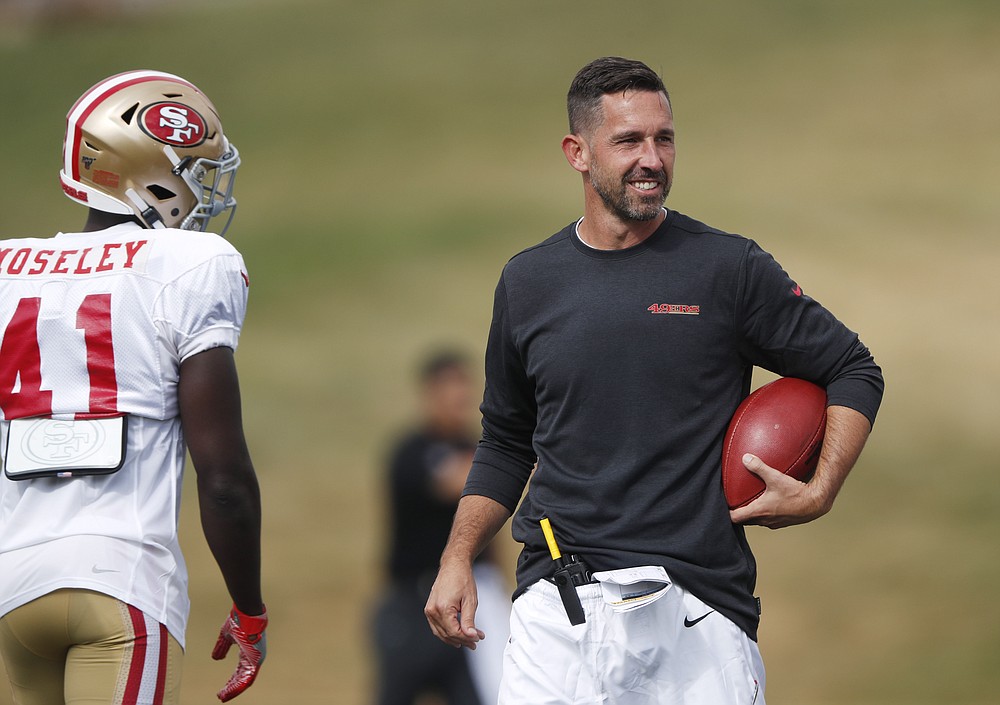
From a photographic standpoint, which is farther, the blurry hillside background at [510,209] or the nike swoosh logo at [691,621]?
the blurry hillside background at [510,209]

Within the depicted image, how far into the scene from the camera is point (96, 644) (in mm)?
2295

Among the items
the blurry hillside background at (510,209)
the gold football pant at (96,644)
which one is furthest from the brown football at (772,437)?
the blurry hillside background at (510,209)

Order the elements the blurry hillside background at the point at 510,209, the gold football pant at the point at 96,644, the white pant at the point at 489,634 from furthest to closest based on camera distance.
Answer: the blurry hillside background at the point at 510,209, the white pant at the point at 489,634, the gold football pant at the point at 96,644

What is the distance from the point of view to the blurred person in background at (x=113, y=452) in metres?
2.30

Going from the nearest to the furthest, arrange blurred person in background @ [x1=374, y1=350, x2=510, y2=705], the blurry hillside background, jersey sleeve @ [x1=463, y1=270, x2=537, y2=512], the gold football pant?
the gold football pant → jersey sleeve @ [x1=463, y1=270, x2=537, y2=512] → blurred person in background @ [x1=374, y1=350, x2=510, y2=705] → the blurry hillside background

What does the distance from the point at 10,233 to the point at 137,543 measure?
25.6ft

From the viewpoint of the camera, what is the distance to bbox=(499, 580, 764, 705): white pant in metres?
2.36

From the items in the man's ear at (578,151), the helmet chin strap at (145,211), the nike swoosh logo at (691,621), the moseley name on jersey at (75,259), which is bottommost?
the nike swoosh logo at (691,621)

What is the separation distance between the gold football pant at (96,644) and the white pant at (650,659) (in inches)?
27.1

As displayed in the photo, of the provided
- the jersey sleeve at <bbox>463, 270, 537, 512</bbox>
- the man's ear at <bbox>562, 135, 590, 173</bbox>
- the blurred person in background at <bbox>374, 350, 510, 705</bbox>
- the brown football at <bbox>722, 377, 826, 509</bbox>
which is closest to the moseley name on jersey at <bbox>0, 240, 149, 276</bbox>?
the jersey sleeve at <bbox>463, 270, 537, 512</bbox>

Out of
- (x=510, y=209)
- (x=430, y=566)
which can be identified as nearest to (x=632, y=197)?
(x=430, y=566)

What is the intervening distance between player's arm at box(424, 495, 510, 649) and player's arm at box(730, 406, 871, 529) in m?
0.52

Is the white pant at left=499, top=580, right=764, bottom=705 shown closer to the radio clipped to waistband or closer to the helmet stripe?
the radio clipped to waistband

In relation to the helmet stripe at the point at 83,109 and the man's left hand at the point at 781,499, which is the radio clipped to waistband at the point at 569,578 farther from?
the helmet stripe at the point at 83,109
